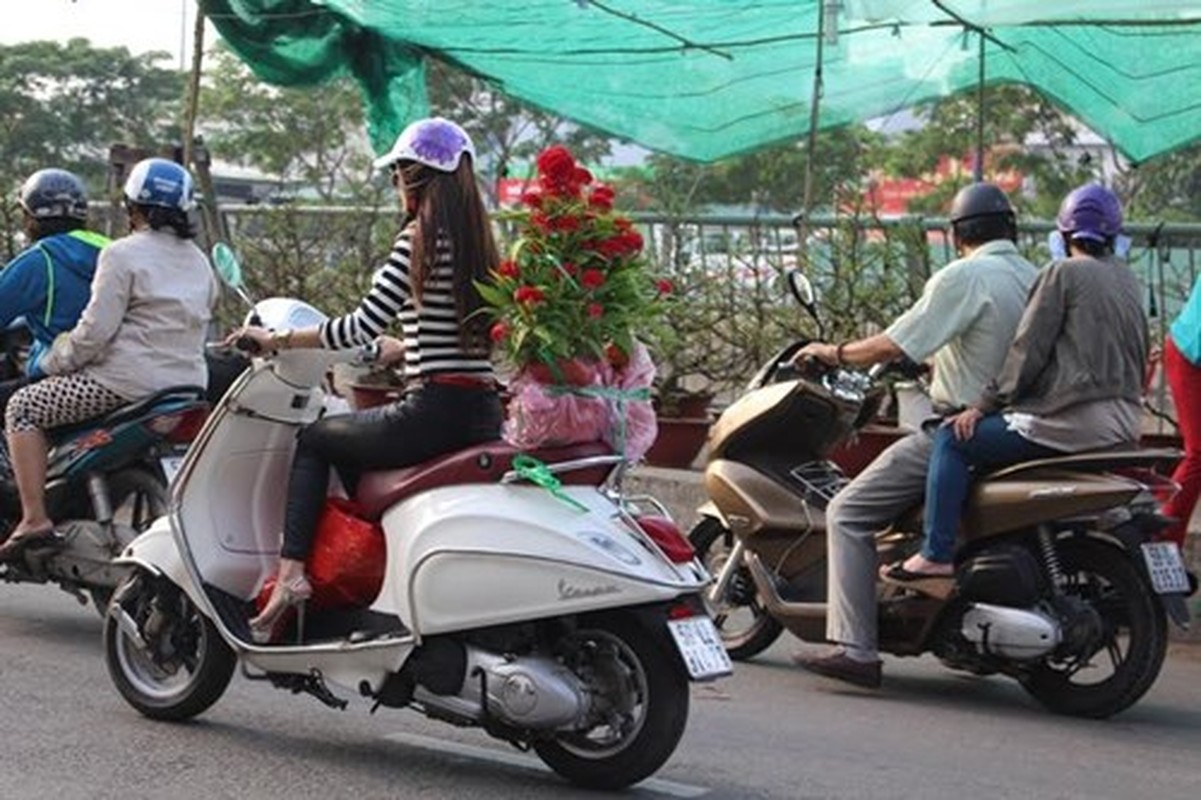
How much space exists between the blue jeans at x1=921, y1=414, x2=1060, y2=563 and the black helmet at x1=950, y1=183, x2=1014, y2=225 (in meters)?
0.72

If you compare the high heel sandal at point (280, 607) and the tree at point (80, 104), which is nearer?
the high heel sandal at point (280, 607)

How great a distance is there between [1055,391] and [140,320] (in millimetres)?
→ 3330

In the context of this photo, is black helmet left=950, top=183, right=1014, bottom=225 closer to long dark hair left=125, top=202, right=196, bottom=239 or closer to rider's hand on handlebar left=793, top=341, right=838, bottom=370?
rider's hand on handlebar left=793, top=341, right=838, bottom=370

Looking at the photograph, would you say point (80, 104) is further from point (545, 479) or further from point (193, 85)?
point (545, 479)

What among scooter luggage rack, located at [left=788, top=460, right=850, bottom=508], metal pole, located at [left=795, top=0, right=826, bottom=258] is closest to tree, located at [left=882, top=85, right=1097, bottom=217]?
metal pole, located at [left=795, top=0, right=826, bottom=258]

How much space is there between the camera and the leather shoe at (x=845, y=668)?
714 centimetres

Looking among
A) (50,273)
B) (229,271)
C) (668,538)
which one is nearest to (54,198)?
(50,273)

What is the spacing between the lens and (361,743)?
6.20 m

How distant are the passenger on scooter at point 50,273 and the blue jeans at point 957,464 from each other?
3374 millimetres

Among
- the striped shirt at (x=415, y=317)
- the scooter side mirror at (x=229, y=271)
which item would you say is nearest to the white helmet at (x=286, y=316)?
the scooter side mirror at (x=229, y=271)

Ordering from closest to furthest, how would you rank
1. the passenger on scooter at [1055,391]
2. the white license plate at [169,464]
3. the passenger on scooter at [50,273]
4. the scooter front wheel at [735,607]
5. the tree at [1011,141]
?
the passenger on scooter at [1055,391] < the white license plate at [169,464] < the scooter front wheel at [735,607] < the passenger on scooter at [50,273] < the tree at [1011,141]

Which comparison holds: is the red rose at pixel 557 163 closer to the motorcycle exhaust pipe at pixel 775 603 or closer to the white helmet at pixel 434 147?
the white helmet at pixel 434 147

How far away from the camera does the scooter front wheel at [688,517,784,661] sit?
25.6ft

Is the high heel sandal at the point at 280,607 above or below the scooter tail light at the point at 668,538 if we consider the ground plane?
below
